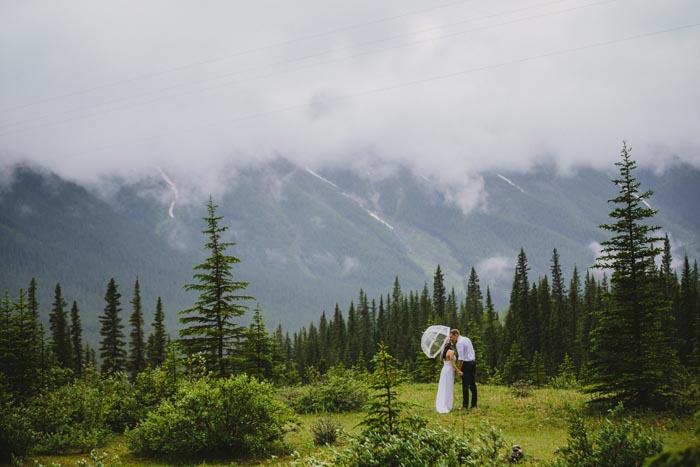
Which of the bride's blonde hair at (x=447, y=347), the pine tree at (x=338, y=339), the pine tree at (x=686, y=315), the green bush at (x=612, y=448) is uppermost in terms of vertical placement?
the bride's blonde hair at (x=447, y=347)

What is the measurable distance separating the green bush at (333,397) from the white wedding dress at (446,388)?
5917 millimetres

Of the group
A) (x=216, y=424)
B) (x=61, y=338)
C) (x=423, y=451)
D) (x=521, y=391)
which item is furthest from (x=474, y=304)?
(x=423, y=451)

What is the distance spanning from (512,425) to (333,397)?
9.10m

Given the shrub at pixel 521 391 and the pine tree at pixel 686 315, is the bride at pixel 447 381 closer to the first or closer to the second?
the shrub at pixel 521 391

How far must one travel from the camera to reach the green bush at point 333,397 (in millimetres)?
24359

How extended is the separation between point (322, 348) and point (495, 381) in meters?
92.3

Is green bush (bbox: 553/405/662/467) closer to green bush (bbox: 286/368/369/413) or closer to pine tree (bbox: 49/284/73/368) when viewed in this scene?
green bush (bbox: 286/368/369/413)

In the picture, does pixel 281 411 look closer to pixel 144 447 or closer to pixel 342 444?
pixel 342 444

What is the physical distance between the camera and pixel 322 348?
470 ft

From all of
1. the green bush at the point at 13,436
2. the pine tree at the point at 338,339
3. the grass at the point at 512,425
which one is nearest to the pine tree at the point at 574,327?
the pine tree at the point at 338,339

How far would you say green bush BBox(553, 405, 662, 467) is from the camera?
8.95 m

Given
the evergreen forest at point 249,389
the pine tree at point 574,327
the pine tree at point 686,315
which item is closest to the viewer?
the evergreen forest at point 249,389

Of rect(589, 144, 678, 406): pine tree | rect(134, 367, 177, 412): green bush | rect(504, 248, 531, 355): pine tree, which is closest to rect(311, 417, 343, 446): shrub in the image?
rect(134, 367, 177, 412): green bush

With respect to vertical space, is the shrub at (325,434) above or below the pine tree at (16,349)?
below
